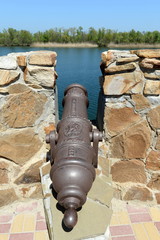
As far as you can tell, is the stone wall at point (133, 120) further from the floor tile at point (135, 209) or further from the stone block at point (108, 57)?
the floor tile at point (135, 209)

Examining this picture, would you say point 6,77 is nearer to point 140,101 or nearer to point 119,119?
point 119,119

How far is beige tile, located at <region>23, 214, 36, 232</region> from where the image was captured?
2.51m

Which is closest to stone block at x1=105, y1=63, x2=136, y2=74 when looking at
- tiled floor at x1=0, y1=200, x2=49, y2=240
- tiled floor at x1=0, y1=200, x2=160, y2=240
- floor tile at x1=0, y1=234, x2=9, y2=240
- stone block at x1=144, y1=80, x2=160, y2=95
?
stone block at x1=144, y1=80, x2=160, y2=95

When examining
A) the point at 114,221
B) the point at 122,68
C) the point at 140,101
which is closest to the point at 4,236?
the point at 114,221

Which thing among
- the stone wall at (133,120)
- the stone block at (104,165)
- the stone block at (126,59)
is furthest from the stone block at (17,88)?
the stone block at (104,165)

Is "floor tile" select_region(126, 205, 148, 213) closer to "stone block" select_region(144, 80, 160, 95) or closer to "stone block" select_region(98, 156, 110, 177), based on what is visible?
"stone block" select_region(98, 156, 110, 177)

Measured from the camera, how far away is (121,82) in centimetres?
234

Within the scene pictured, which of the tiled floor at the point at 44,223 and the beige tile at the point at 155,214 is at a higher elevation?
the tiled floor at the point at 44,223

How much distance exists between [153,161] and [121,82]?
3.43ft

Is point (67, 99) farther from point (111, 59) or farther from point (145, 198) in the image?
point (145, 198)

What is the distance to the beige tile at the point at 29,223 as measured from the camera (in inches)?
98.9

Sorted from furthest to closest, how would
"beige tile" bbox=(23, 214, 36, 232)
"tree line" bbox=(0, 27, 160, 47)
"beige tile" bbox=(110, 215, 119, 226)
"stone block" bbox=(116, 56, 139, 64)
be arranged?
"tree line" bbox=(0, 27, 160, 47) → "beige tile" bbox=(110, 215, 119, 226) → "beige tile" bbox=(23, 214, 36, 232) → "stone block" bbox=(116, 56, 139, 64)

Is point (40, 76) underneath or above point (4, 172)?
above

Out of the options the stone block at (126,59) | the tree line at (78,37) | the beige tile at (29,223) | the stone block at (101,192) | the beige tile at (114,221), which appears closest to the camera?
the stone block at (101,192)
